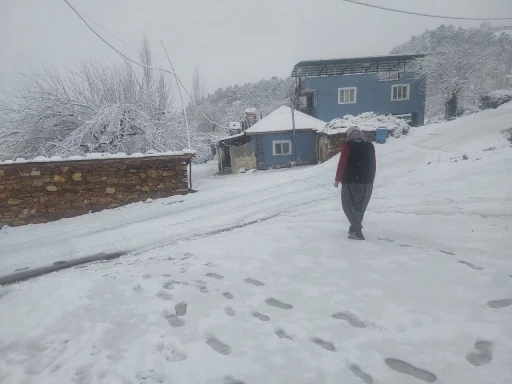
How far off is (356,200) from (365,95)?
2580 cm

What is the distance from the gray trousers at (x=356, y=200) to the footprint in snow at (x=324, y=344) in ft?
7.92

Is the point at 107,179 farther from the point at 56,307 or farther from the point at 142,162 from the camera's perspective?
the point at 56,307

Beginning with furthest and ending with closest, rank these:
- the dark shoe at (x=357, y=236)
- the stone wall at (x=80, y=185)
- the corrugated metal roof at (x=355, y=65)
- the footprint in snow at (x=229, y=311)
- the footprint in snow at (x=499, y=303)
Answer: the corrugated metal roof at (x=355, y=65)
the stone wall at (x=80, y=185)
the dark shoe at (x=357, y=236)
the footprint in snow at (x=229, y=311)
the footprint in snow at (x=499, y=303)

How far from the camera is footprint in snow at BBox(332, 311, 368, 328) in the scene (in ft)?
7.98

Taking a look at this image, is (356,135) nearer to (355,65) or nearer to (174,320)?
(174,320)

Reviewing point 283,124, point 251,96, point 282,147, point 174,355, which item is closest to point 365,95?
point 283,124

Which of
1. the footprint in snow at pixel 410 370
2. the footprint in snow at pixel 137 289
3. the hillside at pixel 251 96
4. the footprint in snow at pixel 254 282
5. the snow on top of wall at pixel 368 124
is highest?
the hillside at pixel 251 96

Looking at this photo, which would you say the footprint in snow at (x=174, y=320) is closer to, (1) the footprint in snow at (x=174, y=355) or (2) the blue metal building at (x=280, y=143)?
(1) the footprint in snow at (x=174, y=355)

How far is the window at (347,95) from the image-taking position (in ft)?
89.1

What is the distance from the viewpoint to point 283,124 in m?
22.8

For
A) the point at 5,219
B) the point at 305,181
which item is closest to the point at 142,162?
the point at 5,219

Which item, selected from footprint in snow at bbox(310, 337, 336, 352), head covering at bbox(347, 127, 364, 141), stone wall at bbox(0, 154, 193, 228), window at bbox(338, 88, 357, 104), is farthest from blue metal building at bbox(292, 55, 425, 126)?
footprint in snow at bbox(310, 337, 336, 352)

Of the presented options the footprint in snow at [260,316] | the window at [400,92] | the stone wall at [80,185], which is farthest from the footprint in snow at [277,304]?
the window at [400,92]

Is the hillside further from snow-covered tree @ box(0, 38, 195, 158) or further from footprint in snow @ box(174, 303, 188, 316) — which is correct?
footprint in snow @ box(174, 303, 188, 316)
